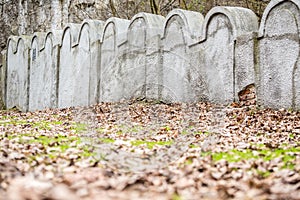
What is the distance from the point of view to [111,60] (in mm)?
11992

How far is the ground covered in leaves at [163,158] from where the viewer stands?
10.2 feet

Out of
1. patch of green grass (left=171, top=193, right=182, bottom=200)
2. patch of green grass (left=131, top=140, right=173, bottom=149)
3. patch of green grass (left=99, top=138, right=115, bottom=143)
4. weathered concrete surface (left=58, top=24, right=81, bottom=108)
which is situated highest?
weathered concrete surface (left=58, top=24, right=81, bottom=108)

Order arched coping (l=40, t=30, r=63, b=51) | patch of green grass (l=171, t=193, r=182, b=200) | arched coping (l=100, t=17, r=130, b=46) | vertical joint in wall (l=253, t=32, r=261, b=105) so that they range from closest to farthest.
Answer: patch of green grass (l=171, t=193, r=182, b=200)
vertical joint in wall (l=253, t=32, r=261, b=105)
arched coping (l=100, t=17, r=130, b=46)
arched coping (l=40, t=30, r=63, b=51)

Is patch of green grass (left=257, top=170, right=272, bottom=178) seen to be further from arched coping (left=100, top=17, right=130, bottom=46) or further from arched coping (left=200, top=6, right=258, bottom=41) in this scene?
arched coping (left=100, top=17, right=130, bottom=46)

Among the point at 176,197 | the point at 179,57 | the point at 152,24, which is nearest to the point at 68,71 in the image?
the point at 152,24

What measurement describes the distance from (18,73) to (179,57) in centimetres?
869

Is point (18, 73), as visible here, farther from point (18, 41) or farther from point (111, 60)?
point (111, 60)

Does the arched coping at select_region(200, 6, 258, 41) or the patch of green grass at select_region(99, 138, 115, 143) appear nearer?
the patch of green grass at select_region(99, 138, 115, 143)

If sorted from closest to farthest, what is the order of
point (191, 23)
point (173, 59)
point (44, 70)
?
point (191, 23) < point (173, 59) < point (44, 70)

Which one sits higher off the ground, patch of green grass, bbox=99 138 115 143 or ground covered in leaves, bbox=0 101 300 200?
ground covered in leaves, bbox=0 101 300 200

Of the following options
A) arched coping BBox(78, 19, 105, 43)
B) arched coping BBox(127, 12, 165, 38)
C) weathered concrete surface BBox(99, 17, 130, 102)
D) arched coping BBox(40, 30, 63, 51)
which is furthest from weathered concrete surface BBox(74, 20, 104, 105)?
arched coping BBox(127, 12, 165, 38)

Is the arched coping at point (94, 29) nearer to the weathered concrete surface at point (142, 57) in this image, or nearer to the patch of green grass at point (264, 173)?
the weathered concrete surface at point (142, 57)

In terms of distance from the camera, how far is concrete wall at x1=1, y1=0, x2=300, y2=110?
7977 millimetres

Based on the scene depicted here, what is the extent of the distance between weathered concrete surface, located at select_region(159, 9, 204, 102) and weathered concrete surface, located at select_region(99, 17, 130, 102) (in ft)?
4.73
